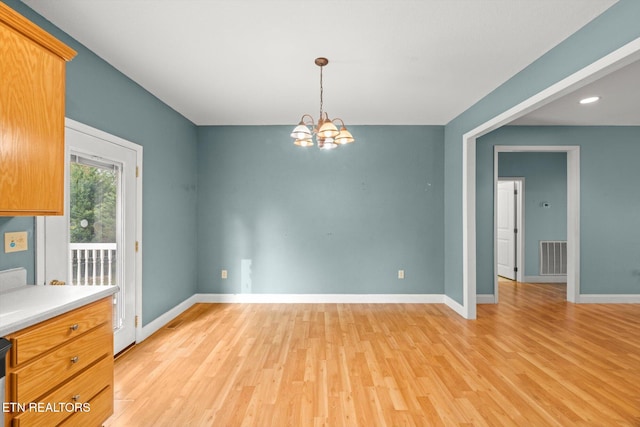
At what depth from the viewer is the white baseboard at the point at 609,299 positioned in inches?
184

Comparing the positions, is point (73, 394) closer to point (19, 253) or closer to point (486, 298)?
point (19, 253)

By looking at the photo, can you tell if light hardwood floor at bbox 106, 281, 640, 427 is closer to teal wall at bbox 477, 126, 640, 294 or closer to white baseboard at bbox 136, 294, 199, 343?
white baseboard at bbox 136, 294, 199, 343

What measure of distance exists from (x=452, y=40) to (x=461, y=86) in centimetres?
99

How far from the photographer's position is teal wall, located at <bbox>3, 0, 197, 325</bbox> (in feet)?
8.00

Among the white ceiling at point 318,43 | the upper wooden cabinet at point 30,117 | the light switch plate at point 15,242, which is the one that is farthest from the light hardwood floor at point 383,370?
the white ceiling at point 318,43

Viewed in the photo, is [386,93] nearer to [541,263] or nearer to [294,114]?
[294,114]

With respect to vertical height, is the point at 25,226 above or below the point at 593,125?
below

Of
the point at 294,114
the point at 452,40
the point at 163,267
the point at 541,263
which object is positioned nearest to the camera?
the point at 452,40

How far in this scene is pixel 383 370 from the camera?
2629mm

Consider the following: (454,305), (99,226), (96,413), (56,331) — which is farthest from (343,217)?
(56,331)

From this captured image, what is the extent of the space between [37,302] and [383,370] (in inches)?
95.5

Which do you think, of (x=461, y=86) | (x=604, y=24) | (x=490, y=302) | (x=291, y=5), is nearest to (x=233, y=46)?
(x=291, y=5)

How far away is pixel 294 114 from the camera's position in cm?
415

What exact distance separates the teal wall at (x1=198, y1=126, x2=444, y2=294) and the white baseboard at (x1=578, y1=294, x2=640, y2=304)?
2.23 meters
